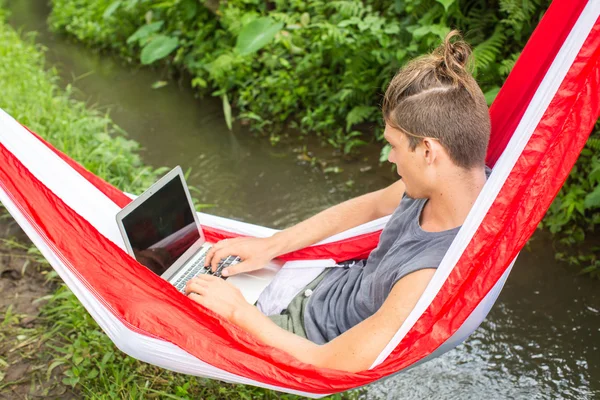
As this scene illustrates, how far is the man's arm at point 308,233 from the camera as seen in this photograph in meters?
2.03

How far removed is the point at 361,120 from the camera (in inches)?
156

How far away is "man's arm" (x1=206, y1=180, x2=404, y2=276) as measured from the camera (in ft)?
6.67

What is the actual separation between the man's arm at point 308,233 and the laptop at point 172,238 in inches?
2.8

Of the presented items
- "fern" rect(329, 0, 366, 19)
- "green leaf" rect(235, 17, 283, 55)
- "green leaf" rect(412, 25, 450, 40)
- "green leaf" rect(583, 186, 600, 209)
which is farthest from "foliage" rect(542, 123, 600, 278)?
"green leaf" rect(235, 17, 283, 55)

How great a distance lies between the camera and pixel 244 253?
2.04m

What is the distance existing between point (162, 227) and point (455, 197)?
3.12ft

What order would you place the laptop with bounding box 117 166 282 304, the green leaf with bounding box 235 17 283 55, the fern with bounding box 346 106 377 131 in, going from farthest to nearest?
1. the green leaf with bounding box 235 17 283 55
2. the fern with bounding box 346 106 377 131
3. the laptop with bounding box 117 166 282 304

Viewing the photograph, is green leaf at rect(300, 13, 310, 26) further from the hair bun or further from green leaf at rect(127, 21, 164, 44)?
the hair bun

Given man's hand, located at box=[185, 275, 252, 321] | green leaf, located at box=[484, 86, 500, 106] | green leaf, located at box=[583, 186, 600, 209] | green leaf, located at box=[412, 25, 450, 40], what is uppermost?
green leaf, located at box=[412, 25, 450, 40]

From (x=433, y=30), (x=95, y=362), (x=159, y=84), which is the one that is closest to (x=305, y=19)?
(x=433, y=30)

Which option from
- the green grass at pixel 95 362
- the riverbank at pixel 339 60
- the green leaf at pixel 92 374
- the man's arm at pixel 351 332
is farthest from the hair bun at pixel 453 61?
the green leaf at pixel 92 374

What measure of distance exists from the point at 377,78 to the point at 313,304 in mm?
2458

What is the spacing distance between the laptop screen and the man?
0.87 ft

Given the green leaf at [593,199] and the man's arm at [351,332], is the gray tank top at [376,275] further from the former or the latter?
the green leaf at [593,199]
